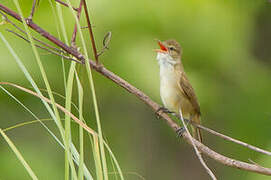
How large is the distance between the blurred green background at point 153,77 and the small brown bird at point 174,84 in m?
0.32

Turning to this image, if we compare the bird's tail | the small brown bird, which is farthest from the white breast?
→ the bird's tail

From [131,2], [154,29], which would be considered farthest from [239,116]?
[131,2]

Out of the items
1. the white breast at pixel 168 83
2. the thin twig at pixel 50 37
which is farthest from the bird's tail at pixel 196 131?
the thin twig at pixel 50 37

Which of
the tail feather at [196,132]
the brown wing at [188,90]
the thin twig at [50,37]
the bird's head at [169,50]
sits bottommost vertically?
the tail feather at [196,132]

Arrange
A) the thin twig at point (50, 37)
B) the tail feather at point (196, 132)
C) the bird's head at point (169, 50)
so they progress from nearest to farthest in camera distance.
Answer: the thin twig at point (50, 37) → the bird's head at point (169, 50) → the tail feather at point (196, 132)

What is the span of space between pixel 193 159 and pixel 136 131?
2.96ft

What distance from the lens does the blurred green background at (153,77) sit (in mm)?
3717

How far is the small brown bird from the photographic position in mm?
3451

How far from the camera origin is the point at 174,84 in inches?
139

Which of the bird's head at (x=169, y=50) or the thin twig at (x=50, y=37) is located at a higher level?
the thin twig at (x=50, y=37)

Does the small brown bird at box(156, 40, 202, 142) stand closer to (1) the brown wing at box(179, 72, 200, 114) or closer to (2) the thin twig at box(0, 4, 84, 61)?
(1) the brown wing at box(179, 72, 200, 114)

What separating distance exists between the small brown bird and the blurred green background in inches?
12.4

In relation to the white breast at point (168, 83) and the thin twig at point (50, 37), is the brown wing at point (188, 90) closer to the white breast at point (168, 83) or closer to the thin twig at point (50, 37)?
the white breast at point (168, 83)

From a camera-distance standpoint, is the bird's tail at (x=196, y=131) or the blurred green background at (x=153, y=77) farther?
the blurred green background at (x=153, y=77)
